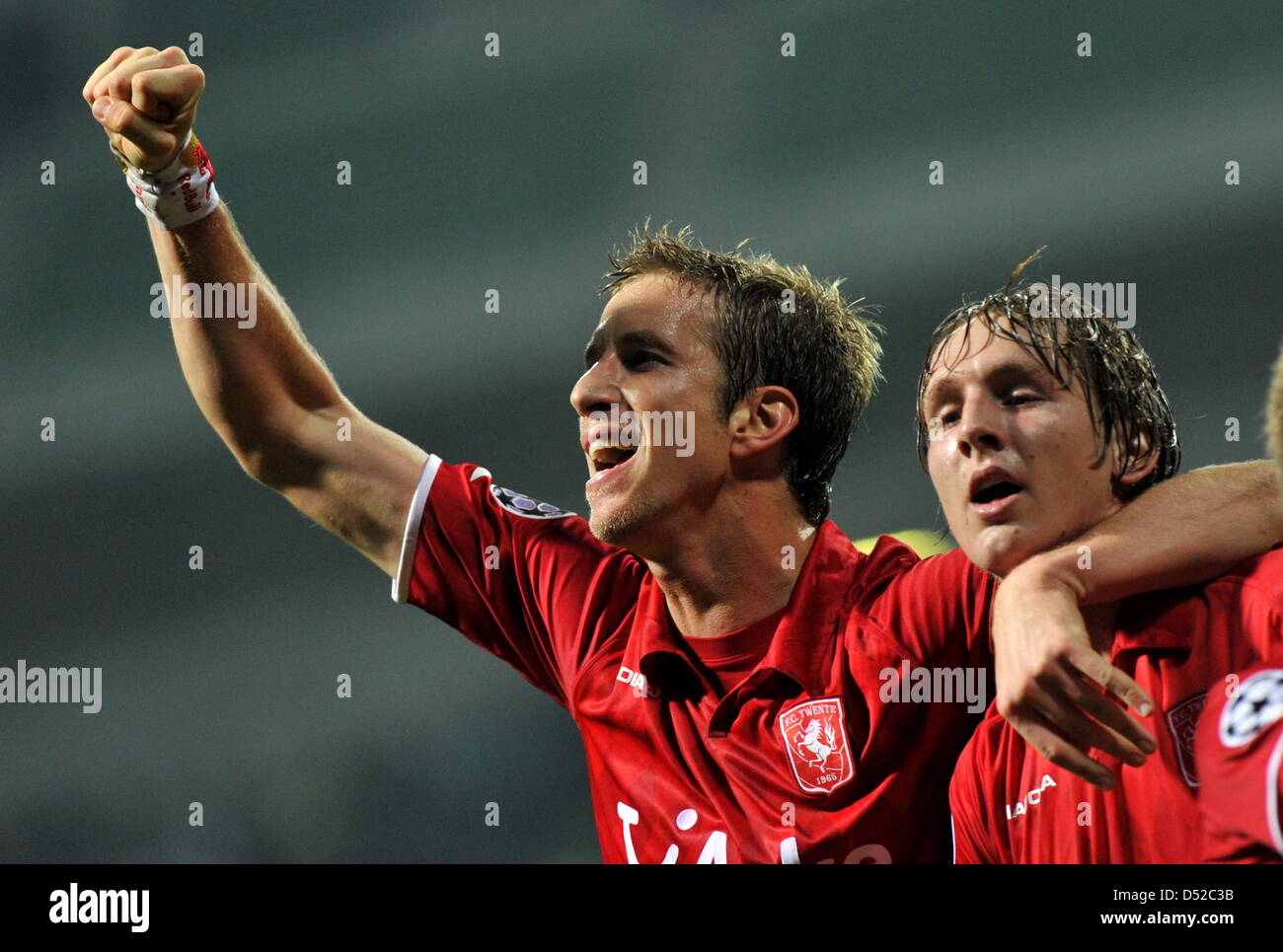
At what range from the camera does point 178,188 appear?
232 cm

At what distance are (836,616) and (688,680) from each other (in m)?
0.25

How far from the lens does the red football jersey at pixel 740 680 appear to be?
2049 mm

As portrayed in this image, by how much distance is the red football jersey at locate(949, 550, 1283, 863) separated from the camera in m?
1.74

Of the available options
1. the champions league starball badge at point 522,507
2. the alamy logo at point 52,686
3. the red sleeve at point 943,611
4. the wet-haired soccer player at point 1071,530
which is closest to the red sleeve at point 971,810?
the wet-haired soccer player at point 1071,530

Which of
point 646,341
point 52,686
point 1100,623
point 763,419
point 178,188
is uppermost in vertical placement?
point 178,188

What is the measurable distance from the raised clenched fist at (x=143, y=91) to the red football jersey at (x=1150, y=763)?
4.86 feet

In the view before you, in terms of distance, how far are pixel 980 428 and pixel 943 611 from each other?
316 mm

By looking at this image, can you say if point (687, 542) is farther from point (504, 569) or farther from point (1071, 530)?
point (1071, 530)

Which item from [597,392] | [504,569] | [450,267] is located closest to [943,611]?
[597,392]

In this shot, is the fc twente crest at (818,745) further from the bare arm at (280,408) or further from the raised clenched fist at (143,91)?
the raised clenched fist at (143,91)

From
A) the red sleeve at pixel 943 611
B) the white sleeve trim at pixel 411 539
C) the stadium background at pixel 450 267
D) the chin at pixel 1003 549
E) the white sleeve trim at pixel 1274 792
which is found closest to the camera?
the white sleeve trim at pixel 1274 792

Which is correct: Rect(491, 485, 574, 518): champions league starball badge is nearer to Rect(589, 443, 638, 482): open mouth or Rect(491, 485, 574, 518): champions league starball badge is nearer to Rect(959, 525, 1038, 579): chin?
Rect(589, 443, 638, 482): open mouth
